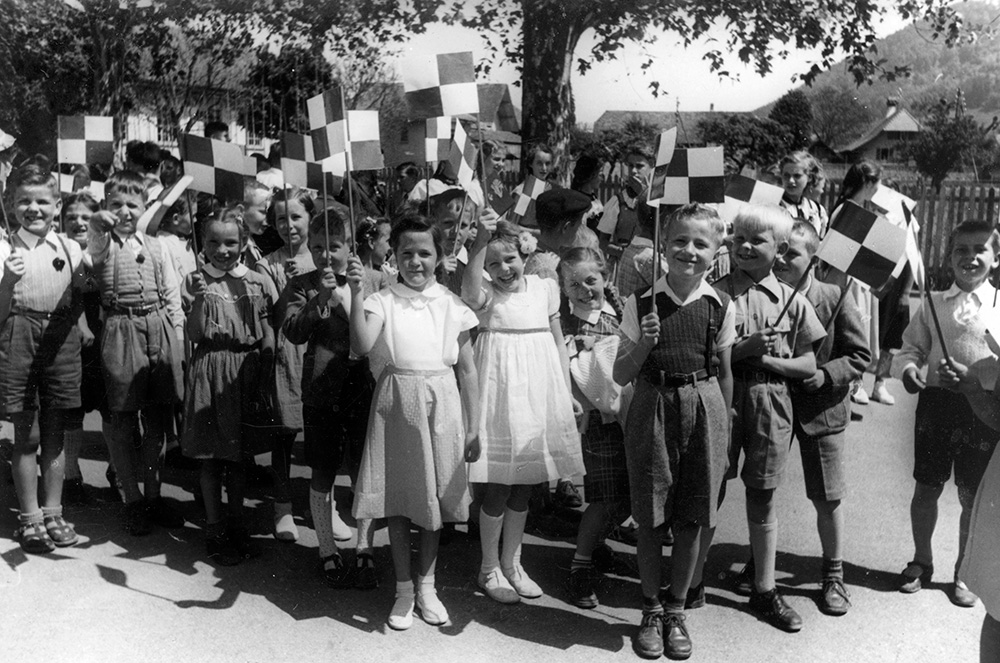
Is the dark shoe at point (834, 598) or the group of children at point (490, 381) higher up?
the group of children at point (490, 381)

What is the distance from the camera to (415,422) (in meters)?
3.28

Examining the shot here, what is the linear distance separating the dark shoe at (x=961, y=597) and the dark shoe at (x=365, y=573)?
2.22m

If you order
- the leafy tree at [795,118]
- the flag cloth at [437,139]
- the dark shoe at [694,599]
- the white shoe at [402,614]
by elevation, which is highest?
the leafy tree at [795,118]

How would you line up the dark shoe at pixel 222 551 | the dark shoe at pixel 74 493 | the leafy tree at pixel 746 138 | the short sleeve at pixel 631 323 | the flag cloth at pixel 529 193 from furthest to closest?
the leafy tree at pixel 746 138, the flag cloth at pixel 529 193, the dark shoe at pixel 74 493, the dark shoe at pixel 222 551, the short sleeve at pixel 631 323

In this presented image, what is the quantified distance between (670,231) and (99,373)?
2899 millimetres

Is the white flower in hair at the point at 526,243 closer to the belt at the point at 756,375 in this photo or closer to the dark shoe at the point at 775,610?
the belt at the point at 756,375

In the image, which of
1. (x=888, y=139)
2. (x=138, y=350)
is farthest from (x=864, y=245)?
(x=888, y=139)

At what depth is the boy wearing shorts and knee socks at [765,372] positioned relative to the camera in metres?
3.29

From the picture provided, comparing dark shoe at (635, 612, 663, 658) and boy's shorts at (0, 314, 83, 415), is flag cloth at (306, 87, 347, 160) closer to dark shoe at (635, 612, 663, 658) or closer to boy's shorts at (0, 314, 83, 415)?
boy's shorts at (0, 314, 83, 415)

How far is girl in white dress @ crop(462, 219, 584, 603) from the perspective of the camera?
137 inches

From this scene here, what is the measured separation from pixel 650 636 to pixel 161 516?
233cm

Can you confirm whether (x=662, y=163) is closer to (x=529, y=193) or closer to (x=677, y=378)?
(x=677, y=378)

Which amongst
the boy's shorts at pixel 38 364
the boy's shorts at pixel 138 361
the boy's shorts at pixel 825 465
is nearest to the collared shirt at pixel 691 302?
the boy's shorts at pixel 825 465

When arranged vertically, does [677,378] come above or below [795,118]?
below
